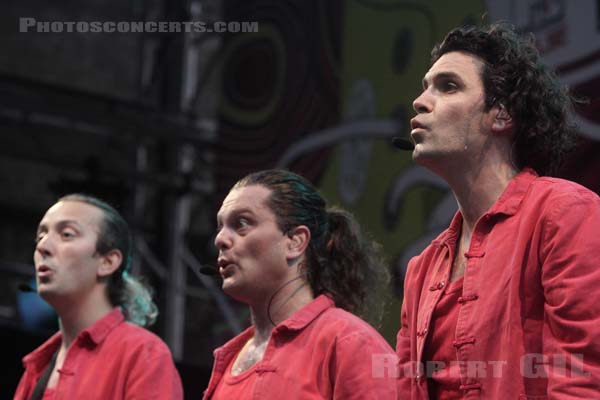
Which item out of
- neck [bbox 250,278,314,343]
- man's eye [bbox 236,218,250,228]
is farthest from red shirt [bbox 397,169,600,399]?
man's eye [bbox 236,218,250,228]

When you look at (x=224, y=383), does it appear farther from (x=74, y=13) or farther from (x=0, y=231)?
(x=74, y=13)

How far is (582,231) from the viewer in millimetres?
2002

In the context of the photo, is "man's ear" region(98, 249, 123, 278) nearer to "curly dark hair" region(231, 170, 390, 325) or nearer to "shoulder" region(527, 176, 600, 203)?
"curly dark hair" region(231, 170, 390, 325)

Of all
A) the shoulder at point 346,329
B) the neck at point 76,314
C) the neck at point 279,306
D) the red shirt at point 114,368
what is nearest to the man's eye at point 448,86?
the shoulder at point 346,329

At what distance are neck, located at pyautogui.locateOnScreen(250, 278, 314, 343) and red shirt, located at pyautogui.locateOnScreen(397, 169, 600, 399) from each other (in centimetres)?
69

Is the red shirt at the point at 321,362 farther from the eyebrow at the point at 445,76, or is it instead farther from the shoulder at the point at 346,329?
the eyebrow at the point at 445,76

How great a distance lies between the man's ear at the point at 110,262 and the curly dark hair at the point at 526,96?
5.43 ft

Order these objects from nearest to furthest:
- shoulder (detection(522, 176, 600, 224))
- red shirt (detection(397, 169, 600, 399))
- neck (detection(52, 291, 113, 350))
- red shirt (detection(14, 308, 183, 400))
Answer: red shirt (detection(397, 169, 600, 399)), shoulder (detection(522, 176, 600, 224)), red shirt (detection(14, 308, 183, 400)), neck (detection(52, 291, 113, 350))

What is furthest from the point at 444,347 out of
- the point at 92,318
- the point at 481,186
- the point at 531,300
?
the point at 92,318

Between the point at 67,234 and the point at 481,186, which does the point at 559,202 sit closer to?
the point at 481,186

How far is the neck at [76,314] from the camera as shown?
343cm

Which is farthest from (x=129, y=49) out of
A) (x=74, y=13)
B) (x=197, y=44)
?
(x=197, y=44)

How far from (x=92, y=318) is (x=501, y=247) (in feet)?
5.71

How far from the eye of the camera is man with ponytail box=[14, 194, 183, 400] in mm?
3182
